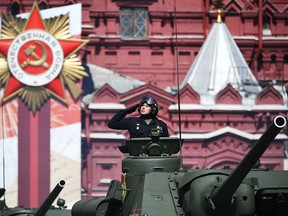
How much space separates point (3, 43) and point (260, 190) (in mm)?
16962

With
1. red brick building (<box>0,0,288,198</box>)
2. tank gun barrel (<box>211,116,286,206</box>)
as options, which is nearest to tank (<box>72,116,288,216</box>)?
tank gun barrel (<box>211,116,286,206</box>)

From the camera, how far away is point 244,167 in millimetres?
8914

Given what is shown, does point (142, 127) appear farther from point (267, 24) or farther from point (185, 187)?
point (267, 24)

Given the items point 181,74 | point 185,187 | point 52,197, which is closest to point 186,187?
point 185,187

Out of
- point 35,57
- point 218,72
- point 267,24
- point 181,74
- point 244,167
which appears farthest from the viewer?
point 267,24

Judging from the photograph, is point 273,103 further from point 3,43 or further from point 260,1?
point 3,43

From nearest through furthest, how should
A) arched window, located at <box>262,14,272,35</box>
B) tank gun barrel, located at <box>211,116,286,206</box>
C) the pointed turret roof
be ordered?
tank gun barrel, located at <box>211,116,286,206</box>
the pointed turret roof
arched window, located at <box>262,14,272,35</box>

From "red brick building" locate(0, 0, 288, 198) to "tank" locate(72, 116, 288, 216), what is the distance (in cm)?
1492

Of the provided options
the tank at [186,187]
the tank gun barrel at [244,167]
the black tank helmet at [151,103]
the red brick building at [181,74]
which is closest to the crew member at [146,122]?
the black tank helmet at [151,103]

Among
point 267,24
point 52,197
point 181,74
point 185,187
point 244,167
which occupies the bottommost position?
point 52,197

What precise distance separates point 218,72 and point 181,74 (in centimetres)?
89

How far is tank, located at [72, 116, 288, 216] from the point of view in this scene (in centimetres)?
906

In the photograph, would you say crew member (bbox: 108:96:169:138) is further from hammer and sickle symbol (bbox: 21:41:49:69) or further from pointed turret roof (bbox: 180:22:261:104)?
pointed turret roof (bbox: 180:22:261:104)

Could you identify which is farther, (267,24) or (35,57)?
(267,24)
